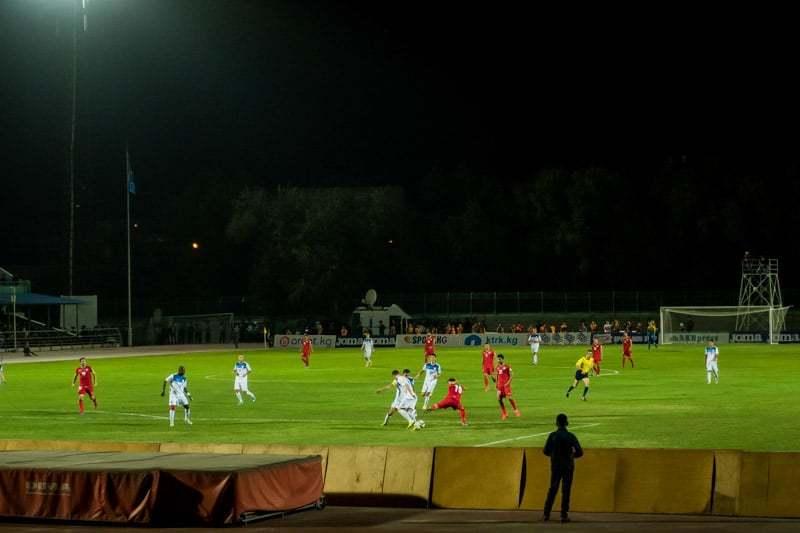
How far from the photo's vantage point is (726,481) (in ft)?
62.2

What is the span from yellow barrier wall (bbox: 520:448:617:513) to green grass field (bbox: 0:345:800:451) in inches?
333

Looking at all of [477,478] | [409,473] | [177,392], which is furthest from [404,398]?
[477,478]

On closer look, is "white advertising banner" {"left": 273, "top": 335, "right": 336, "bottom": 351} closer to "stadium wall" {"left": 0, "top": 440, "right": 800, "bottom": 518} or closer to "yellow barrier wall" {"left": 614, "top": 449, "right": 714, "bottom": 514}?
"stadium wall" {"left": 0, "top": 440, "right": 800, "bottom": 518}

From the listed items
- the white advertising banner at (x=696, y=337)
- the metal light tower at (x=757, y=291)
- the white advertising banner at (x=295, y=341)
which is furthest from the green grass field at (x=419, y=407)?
the white advertising banner at (x=295, y=341)

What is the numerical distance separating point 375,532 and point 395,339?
2997 inches

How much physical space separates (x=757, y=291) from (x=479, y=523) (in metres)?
77.4

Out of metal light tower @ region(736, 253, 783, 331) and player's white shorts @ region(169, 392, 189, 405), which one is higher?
metal light tower @ region(736, 253, 783, 331)

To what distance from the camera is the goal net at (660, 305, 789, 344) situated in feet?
286

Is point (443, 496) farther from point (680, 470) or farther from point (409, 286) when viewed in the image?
point (409, 286)

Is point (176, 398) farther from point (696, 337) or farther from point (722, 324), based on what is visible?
point (722, 324)

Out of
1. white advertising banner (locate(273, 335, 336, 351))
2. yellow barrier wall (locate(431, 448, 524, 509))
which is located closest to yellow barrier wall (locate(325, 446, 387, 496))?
yellow barrier wall (locate(431, 448, 524, 509))

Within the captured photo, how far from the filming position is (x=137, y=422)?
115ft

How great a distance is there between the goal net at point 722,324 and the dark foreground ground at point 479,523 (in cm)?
6902

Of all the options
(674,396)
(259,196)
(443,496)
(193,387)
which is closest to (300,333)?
(259,196)
